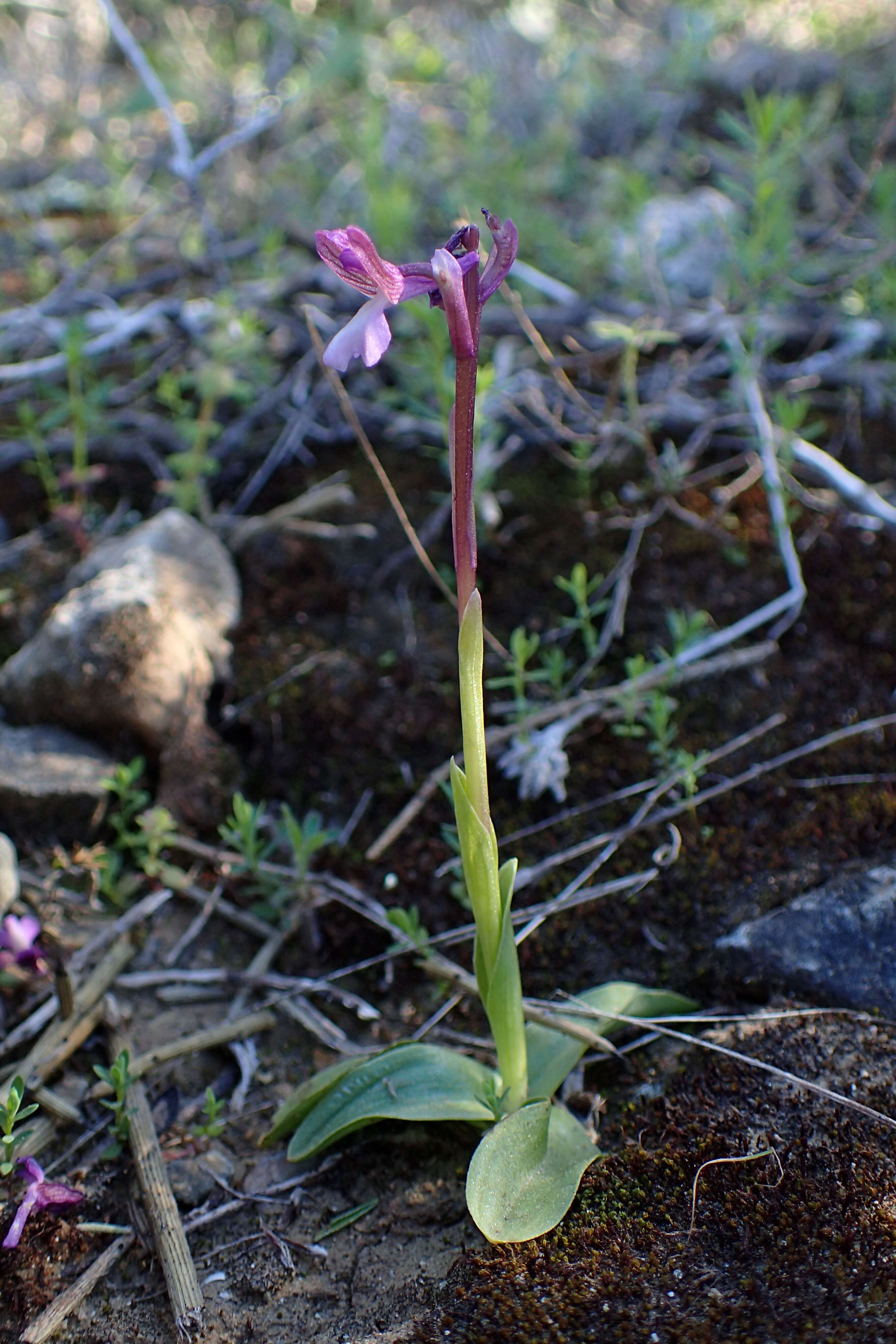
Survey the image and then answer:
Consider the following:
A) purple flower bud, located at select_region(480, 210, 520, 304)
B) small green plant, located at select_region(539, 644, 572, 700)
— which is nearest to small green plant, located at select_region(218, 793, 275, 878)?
small green plant, located at select_region(539, 644, 572, 700)

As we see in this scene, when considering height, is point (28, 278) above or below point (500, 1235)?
above

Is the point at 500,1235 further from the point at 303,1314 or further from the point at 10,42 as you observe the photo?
the point at 10,42

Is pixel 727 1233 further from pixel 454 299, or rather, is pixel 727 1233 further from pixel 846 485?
pixel 846 485

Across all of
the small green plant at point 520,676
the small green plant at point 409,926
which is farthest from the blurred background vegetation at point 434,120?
the small green plant at point 409,926

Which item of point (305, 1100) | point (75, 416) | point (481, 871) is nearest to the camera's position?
point (481, 871)

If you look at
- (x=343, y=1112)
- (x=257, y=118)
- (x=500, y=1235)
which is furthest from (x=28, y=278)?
(x=500, y=1235)

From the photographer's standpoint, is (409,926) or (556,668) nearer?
(409,926)

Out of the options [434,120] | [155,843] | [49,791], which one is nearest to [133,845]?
[155,843]

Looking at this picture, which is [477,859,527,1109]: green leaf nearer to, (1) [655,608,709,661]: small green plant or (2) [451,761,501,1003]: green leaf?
(2) [451,761,501,1003]: green leaf
